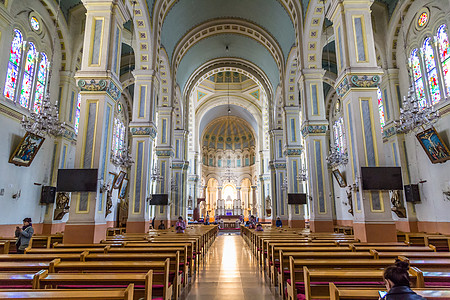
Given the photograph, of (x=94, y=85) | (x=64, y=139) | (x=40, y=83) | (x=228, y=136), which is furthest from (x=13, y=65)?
(x=228, y=136)

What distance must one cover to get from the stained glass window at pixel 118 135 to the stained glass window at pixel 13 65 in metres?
8.95

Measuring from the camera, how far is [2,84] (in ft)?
33.6

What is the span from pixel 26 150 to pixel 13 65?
3.33m

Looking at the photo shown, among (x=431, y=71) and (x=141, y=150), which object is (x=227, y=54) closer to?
(x=141, y=150)

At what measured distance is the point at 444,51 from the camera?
10.9 metres

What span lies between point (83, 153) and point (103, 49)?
289 cm

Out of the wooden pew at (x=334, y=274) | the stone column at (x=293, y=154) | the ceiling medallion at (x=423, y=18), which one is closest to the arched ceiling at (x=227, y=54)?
the stone column at (x=293, y=154)

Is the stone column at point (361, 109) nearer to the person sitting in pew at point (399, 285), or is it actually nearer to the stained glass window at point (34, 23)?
the person sitting in pew at point (399, 285)

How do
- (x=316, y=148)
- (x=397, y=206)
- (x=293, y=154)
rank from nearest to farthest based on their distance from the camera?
1. (x=316, y=148)
2. (x=397, y=206)
3. (x=293, y=154)

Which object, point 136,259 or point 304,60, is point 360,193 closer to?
point 136,259

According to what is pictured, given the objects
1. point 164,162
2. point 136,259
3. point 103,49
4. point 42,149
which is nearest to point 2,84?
point 42,149

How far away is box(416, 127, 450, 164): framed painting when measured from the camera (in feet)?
32.8

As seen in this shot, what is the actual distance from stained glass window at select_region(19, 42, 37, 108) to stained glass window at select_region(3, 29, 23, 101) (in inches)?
15.8

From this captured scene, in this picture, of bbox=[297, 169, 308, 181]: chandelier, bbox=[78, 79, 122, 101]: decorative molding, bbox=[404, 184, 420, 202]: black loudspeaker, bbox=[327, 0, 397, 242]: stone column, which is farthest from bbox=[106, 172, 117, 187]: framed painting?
bbox=[404, 184, 420, 202]: black loudspeaker
